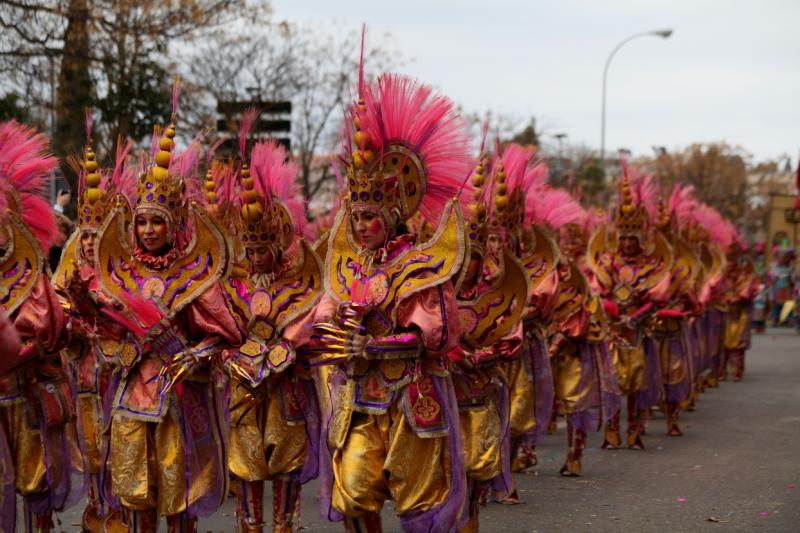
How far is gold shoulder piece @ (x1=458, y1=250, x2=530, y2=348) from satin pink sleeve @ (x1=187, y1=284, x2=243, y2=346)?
169cm

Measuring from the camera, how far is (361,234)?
688cm

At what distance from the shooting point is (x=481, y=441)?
25.4 feet

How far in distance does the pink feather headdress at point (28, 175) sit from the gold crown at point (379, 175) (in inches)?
73.8

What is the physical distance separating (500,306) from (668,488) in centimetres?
295

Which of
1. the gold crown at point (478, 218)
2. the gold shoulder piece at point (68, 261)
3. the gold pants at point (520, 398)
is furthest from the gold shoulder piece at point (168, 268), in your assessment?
the gold pants at point (520, 398)

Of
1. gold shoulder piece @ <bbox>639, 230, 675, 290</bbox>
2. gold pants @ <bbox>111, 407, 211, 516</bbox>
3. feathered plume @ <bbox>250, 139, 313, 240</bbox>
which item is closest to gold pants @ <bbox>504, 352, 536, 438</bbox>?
feathered plume @ <bbox>250, 139, 313, 240</bbox>

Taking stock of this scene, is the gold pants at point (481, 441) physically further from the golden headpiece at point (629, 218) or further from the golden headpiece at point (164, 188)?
the golden headpiece at point (629, 218)

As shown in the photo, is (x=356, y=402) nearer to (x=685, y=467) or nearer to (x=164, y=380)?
A: (x=164, y=380)

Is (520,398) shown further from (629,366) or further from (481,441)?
(629,366)

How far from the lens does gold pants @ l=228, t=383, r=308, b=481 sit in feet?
26.5

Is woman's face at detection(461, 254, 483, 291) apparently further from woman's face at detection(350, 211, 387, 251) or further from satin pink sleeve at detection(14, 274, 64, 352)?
satin pink sleeve at detection(14, 274, 64, 352)

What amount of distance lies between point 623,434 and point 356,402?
8.08 metres

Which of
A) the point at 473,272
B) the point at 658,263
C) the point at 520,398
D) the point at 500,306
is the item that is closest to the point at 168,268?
the point at 473,272

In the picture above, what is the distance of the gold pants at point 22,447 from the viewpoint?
7.20 meters
